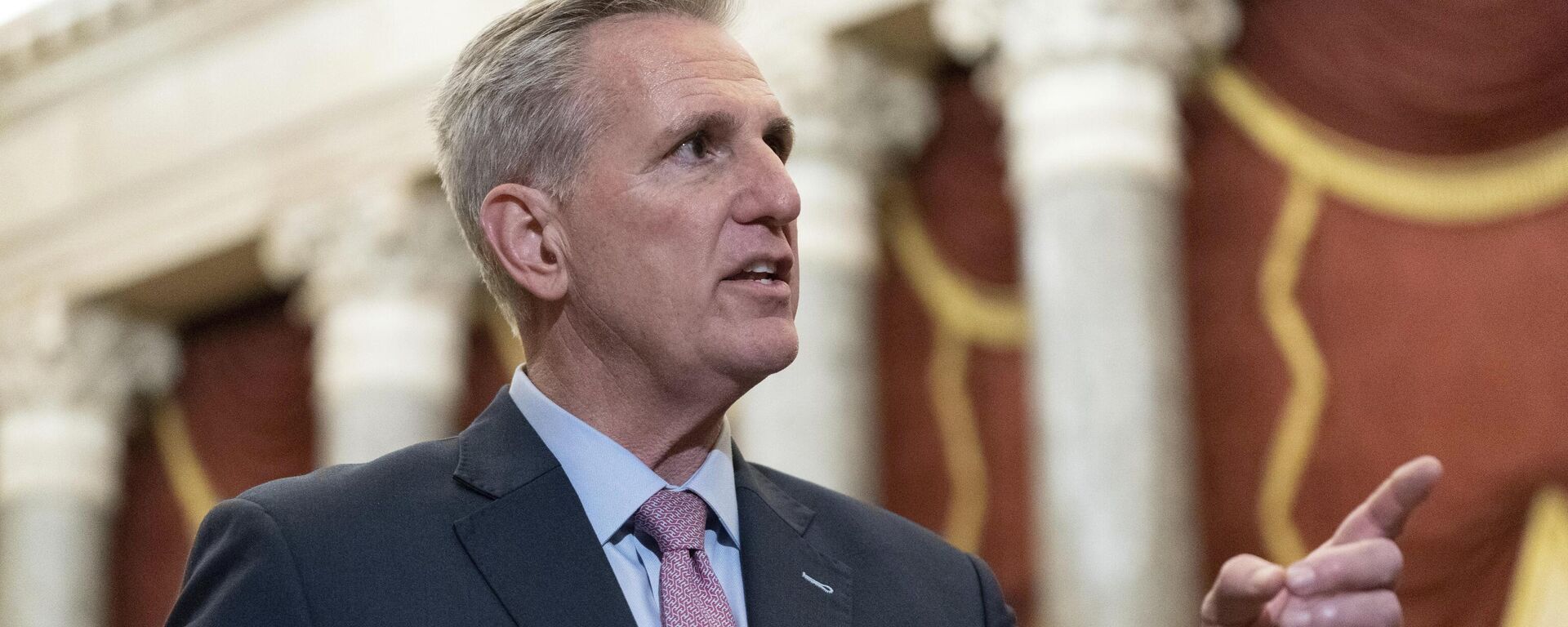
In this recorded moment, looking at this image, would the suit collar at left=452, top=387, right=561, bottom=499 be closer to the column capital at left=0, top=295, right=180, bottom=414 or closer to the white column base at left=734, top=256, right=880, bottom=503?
the white column base at left=734, top=256, right=880, bottom=503

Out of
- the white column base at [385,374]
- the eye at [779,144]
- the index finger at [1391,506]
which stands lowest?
the white column base at [385,374]

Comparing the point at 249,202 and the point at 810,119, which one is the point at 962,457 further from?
the point at 249,202

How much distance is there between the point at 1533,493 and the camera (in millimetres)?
5008

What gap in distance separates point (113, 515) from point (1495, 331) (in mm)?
6498

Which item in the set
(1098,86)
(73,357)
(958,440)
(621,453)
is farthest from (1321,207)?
(73,357)

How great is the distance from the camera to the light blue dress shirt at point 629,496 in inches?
69.1

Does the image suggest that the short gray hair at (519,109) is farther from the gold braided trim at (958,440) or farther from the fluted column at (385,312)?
the fluted column at (385,312)

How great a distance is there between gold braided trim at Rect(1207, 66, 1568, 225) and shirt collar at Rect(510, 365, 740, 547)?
4.00 m

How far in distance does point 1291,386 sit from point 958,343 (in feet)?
4.12

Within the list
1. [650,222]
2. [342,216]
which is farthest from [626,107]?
[342,216]

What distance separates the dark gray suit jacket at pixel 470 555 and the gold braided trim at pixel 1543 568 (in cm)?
355

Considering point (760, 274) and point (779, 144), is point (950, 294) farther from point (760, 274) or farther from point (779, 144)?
point (760, 274)

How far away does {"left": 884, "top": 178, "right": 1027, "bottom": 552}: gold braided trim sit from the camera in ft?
20.1

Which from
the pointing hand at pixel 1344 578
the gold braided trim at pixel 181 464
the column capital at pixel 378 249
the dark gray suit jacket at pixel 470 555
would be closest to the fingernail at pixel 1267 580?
the pointing hand at pixel 1344 578
